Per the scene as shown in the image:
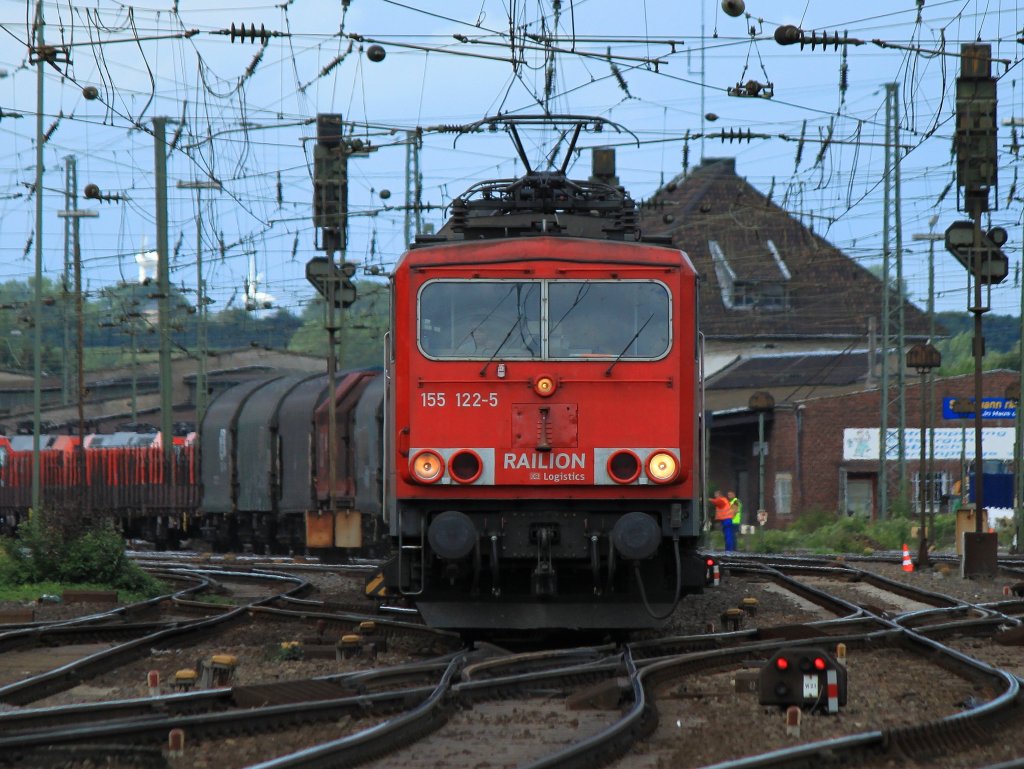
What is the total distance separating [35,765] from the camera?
6.75 m

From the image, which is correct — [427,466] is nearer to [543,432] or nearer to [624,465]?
[543,432]

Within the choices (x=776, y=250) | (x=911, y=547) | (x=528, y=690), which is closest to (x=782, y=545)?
(x=911, y=547)

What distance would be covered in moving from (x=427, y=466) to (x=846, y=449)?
34.4m


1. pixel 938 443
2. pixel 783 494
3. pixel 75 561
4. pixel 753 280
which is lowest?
pixel 783 494

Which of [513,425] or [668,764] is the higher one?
[513,425]

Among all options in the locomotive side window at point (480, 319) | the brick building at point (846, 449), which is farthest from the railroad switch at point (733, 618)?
the brick building at point (846, 449)

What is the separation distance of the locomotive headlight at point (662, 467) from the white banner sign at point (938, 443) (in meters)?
32.4

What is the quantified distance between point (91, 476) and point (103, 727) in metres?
31.9

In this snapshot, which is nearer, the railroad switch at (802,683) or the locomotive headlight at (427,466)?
the railroad switch at (802,683)

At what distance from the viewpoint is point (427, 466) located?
1123 centimetres

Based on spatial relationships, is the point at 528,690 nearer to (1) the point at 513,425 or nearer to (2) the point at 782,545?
(1) the point at 513,425

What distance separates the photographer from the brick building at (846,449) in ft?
144

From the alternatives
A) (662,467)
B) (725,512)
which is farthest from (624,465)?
(725,512)

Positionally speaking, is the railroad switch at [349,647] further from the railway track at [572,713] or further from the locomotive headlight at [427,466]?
the locomotive headlight at [427,466]
